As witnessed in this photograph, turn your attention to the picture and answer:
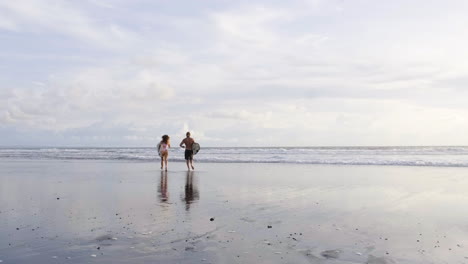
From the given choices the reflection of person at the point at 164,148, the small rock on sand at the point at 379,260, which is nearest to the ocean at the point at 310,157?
the reflection of person at the point at 164,148

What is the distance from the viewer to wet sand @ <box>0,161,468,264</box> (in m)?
6.31

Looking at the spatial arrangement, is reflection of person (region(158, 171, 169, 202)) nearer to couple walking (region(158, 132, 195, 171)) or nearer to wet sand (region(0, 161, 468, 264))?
wet sand (region(0, 161, 468, 264))

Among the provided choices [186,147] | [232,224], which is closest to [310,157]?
[186,147]

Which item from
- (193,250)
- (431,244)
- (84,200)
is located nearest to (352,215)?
(431,244)

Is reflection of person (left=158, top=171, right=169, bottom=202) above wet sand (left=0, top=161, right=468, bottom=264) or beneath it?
above

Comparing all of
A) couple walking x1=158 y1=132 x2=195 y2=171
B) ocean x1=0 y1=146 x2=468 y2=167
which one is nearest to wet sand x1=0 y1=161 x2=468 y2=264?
couple walking x1=158 y1=132 x2=195 y2=171

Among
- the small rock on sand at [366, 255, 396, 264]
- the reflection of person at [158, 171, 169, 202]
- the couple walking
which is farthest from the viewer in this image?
the couple walking

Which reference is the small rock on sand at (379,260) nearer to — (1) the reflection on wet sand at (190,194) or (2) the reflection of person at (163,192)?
(1) the reflection on wet sand at (190,194)

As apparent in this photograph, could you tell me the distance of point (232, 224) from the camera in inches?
336

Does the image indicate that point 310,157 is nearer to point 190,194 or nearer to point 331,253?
point 190,194

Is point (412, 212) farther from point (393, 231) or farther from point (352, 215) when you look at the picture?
point (393, 231)

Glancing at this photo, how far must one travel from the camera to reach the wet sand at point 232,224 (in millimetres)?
6309

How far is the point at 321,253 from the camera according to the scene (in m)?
6.42

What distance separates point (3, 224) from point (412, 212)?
8.73 m
